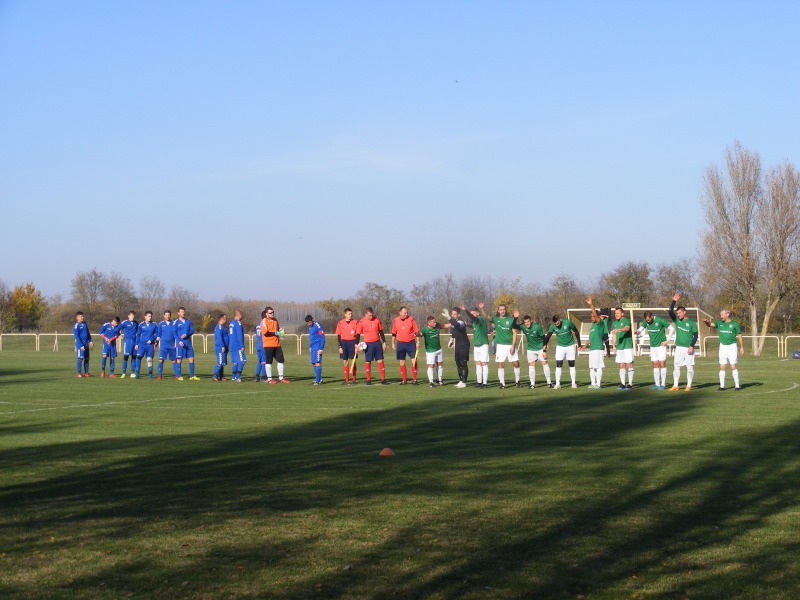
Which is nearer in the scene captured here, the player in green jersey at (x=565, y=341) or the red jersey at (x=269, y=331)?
the player in green jersey at (x=565, y=341)

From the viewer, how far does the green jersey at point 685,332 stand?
24891 mm

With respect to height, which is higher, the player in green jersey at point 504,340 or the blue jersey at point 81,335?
the blue jersey at point 81,335

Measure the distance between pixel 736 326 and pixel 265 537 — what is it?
63.3 feet

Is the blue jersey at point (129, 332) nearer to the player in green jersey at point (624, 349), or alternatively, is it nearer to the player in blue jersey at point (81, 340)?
the player in blue jersey at point (81, 340)

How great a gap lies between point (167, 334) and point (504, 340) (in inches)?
426

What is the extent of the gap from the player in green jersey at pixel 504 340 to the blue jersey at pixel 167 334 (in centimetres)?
1030

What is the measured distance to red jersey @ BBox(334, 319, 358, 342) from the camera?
28516 mm

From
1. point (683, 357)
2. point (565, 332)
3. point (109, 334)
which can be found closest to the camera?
point (683, 357)

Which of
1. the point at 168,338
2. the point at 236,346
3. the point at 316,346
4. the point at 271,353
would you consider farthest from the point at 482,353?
the point at 168,338

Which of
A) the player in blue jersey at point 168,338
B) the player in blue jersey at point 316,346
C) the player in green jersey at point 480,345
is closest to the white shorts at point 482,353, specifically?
the player in green jersey at point 480,345

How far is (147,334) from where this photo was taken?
102 ft

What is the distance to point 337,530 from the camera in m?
8.20

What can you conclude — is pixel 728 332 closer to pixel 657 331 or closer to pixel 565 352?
pixel 657 331

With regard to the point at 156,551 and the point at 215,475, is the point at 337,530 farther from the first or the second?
the point at 215,475
